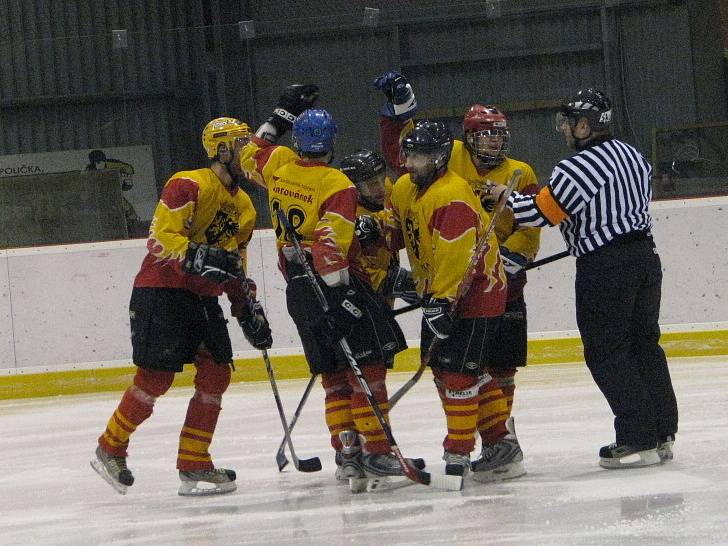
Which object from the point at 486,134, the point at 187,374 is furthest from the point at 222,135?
the point at 187,374

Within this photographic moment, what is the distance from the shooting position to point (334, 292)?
159 inches

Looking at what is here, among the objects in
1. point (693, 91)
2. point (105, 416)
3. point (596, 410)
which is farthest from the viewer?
point (693, 91)

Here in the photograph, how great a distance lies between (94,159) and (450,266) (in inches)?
176

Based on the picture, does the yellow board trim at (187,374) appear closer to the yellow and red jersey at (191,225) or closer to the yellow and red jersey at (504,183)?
the yellow and red jersey at (504,183)

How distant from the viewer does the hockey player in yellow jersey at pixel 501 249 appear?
4.18m

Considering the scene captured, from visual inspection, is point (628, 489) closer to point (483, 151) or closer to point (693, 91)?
point (483, 151)

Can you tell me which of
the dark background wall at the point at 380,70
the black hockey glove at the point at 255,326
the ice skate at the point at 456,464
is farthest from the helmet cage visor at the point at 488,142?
the dark background wall at the point at 380,70

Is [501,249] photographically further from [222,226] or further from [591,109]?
[222,226]

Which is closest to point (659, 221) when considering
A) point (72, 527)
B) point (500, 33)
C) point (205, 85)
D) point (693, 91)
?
point (693, 91)

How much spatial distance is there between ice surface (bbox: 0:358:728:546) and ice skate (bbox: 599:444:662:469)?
0.04m

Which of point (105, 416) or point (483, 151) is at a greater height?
point (483, 151)

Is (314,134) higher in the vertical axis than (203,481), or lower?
higher

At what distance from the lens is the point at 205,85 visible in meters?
7.78

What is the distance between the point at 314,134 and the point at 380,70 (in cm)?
367
